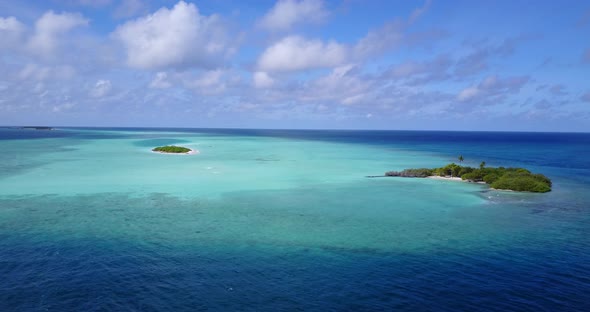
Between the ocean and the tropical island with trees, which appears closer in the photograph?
the ocean

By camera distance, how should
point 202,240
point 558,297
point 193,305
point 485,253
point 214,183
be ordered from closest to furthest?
point 193,305 < point 558,297 < point 485,253 < point 202,240 < point 214,183

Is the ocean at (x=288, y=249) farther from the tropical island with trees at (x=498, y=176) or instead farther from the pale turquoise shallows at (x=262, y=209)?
the tropical island with trees at (x=498, y=176)

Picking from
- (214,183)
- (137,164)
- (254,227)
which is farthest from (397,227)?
(137,164)

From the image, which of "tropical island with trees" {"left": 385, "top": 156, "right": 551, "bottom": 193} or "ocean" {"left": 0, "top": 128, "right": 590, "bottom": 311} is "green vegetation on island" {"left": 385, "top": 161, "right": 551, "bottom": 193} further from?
"ocean" {"left": 0, "top": 128, "right": 590, "bottom": 311}

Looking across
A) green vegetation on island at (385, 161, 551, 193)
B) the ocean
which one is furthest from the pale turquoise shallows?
green vegetation on island at (385, 161, 551, 193)

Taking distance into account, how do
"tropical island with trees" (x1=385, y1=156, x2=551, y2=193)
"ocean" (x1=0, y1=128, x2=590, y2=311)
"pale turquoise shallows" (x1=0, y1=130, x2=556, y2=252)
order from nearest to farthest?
1. "ocean" (x1=0, y1=128, x2=590, y2=311)
2. "pale turquoise shallows" (x1=0, y1=130, x2=556, y2=252)
3. "tropical island with trees" (x1=385, y1=156, x2=551, y2=193)

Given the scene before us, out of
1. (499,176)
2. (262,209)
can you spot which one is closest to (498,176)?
(499,176)

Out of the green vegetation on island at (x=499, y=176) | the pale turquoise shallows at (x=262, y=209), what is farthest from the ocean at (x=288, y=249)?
the green vegetation on island at (x=499, y=176)

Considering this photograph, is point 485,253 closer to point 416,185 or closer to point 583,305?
point 583,305
